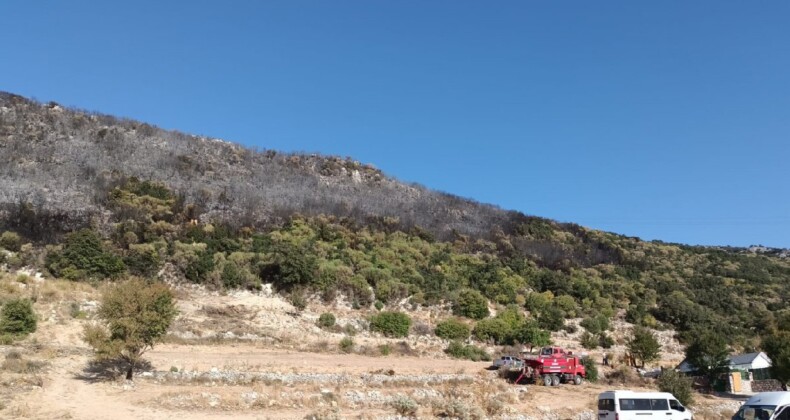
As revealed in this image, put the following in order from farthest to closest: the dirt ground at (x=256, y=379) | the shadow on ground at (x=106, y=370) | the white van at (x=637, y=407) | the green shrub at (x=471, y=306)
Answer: the green shrub at (x=471, y=306) → the shadow on ground at (x=106, y=370) → the white van at (x=637, y=407) → the dirt ground at (x=256, y=379)

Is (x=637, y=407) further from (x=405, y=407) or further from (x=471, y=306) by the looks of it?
(x=471, y=306)

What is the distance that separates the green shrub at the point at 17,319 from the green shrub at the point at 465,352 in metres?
23.9

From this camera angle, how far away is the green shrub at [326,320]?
36344mm

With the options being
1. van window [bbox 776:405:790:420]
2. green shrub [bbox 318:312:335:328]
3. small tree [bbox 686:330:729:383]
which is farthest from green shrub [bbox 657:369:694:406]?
green shrub [bbox 318:312:335:328]

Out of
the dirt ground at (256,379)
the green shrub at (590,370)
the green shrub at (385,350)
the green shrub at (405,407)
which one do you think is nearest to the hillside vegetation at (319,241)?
the dirt ground at (256,379)

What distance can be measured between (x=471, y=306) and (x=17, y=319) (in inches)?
1213

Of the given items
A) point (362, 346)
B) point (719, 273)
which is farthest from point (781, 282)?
point (362, 346)

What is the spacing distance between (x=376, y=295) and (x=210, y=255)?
45.0 feet

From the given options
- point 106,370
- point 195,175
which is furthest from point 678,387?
point 195,175

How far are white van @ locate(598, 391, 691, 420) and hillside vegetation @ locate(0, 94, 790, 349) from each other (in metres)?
19.3

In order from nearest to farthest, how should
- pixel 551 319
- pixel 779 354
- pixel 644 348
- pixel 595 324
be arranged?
1. pixel 779 354
2. pixel 644 348
3. pixel 551 319
4. pixel 595 324

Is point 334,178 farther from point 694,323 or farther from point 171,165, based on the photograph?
point 694,323

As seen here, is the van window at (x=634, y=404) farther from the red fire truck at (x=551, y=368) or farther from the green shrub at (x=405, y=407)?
the red fire truck at (x=551, y=368)

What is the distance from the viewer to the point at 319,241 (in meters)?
52.8
